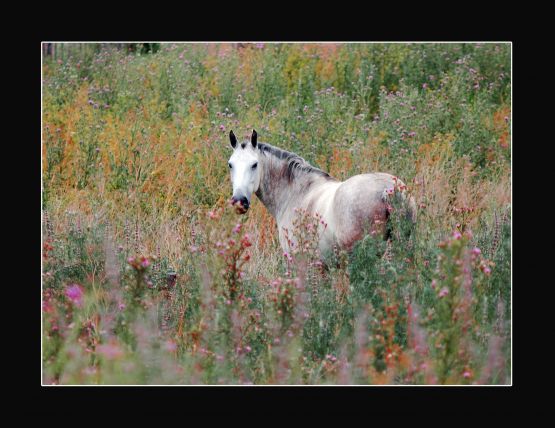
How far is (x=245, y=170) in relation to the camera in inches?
282

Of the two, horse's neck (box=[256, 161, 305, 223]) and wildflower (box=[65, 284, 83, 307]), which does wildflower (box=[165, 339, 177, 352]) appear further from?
horse's neck (box=[256, 161, 305, 223])

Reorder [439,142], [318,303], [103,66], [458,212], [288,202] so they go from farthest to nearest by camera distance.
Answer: [103,66]
[439,142]
[288,202]
[458,212]
[318,303]

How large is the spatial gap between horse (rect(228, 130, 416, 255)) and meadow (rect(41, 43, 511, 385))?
218 mm

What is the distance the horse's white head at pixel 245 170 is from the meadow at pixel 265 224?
22.2 inches

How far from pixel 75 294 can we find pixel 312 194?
97.1 inches

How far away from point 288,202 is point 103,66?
5142mm

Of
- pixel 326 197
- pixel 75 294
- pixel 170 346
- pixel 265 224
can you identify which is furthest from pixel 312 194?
pixel 75 294

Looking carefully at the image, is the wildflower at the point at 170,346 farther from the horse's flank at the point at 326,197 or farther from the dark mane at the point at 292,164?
the dark mane at the point at 292,164

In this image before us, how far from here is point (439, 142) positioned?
9.47 meters

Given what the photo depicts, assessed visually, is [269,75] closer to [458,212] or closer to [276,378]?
[458,212]

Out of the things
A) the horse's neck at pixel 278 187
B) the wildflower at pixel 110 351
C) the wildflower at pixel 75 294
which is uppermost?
the horse's neck at pixel 278 187

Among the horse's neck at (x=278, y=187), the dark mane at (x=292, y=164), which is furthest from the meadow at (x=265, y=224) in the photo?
the dark mane at (x=292, y=164)

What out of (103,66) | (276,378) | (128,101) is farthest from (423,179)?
(103,66)

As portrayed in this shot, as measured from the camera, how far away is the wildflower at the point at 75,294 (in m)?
6.02
